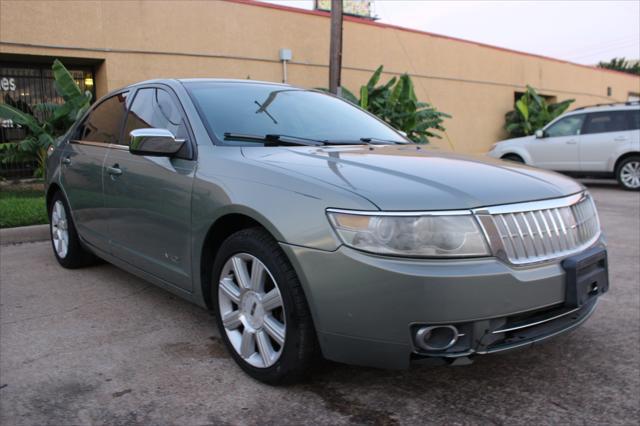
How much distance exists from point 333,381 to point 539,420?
0.98 meters

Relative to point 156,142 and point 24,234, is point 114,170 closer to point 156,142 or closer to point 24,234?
point 156,142

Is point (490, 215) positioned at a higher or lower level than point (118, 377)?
higher

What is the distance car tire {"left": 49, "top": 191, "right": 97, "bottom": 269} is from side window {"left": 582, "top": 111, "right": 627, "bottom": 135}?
11.1 m

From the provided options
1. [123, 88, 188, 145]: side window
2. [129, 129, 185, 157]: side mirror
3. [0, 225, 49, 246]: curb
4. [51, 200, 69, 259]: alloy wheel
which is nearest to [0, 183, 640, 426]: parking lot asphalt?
[51, 200, 69, 259]: alloy wheel

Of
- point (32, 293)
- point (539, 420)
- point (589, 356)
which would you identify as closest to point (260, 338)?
point (539, 420)

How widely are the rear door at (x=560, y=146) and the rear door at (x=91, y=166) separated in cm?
1052

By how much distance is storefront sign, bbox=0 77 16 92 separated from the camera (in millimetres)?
11148

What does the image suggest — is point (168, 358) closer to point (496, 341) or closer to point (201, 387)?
point (201, 387)

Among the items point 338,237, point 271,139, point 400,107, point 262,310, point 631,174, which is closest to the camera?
point 338,237

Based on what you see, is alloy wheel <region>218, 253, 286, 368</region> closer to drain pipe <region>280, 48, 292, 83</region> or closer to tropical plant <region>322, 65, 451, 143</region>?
tropical plant <region>322, 65, 451, 143</region>

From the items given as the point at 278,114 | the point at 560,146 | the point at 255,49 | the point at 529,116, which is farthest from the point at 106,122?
the point at 529,116

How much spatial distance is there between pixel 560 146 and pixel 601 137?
0.84 meters

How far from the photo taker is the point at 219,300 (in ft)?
9.94

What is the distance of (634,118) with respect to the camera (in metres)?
12.0
